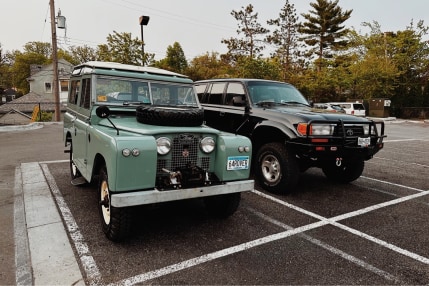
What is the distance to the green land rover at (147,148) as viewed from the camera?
310cm

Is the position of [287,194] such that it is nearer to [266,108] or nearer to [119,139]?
[266,108]

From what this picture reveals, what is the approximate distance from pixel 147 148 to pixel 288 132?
9.03ft

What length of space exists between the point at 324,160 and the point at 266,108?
1.50 meters

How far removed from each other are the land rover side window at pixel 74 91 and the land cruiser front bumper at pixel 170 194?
286 centimetres

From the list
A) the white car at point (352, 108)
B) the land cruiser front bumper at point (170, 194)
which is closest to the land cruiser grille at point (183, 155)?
the land cruiser front bumper at point (170, 194)

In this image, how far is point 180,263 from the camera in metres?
3.06

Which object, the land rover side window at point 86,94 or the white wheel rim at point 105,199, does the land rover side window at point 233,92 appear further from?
the white wheel rim at point 105,199

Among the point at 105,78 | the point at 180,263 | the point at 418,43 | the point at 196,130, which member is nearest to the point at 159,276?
the point at 180,263

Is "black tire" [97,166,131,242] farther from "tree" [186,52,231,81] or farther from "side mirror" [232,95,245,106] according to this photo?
"tree" [186,52,231,81]

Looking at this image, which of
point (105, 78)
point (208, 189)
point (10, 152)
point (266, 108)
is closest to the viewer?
point (208, 189)

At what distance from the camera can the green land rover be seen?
310 centimetres

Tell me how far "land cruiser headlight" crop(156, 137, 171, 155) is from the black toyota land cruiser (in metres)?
2.38

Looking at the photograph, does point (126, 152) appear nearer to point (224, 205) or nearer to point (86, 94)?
point (224, 205)

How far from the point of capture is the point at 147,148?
3127mm
